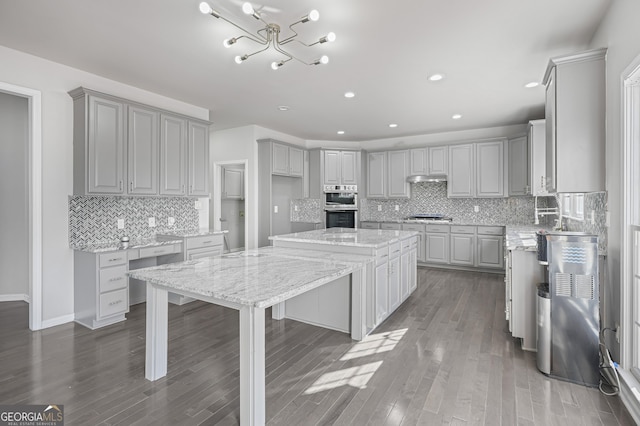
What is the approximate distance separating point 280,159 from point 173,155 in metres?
2.20

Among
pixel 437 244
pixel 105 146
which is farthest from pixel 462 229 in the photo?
pixel 105 146

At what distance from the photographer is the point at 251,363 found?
1.63 metres

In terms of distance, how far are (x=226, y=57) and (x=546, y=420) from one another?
3.73 metres

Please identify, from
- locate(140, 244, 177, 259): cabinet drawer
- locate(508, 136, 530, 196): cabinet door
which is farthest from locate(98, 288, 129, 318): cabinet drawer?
locate(508, 136, 530, 196): cabinet door

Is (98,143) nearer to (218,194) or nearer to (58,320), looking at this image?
(58,320)

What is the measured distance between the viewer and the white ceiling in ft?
7.69

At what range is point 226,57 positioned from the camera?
3.11 meters

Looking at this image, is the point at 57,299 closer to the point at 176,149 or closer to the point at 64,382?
the point at 64,382

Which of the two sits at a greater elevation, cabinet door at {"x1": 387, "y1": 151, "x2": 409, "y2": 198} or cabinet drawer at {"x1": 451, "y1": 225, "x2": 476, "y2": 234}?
cabinet door at {"x1": 387, "y1": 151, "x2": 409, "y2": 198}

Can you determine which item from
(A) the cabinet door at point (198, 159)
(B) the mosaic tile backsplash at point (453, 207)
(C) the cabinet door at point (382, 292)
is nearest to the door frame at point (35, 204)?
(A) the cabinet door at point (198, 159)

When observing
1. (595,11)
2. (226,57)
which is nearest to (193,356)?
(226,57)

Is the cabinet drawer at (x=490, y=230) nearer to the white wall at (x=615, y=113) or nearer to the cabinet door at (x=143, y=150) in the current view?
the white wall at (x=615, y=113)

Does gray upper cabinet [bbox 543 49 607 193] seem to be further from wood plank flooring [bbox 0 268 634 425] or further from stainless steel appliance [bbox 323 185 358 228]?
stainless steel appliance [bbox 323 185 358 228]

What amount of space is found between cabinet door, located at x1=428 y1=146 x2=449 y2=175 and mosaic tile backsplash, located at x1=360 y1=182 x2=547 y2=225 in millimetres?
398
